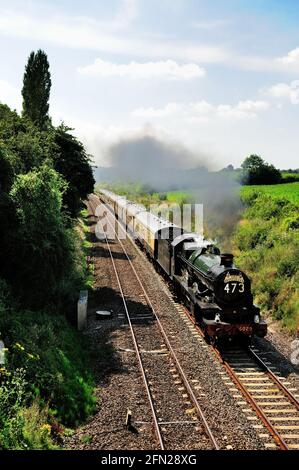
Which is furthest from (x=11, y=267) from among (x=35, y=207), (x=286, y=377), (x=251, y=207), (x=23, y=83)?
(x=23, y=83)

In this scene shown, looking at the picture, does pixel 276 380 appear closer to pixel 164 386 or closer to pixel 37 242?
pixel 164 386

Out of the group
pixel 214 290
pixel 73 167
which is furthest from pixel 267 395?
pixel 73 167

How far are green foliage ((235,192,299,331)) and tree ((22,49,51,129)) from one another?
25.4 meters

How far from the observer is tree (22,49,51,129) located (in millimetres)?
46438

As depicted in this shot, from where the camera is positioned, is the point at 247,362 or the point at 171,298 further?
the point at 171,298

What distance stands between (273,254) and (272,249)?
4.44ft

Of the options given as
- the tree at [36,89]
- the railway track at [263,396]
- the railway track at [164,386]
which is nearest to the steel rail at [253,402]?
the railway track at [263,396]

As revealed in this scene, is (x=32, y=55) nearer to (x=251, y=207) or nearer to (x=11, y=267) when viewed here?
(x=251, y=207)

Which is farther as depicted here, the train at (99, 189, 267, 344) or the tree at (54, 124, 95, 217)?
the tree at (54, 124, 95, 217)

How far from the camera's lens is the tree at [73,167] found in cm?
2703

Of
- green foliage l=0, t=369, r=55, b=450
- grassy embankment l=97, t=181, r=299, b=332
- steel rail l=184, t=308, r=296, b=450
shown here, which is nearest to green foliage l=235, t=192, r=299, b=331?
grassy embankment l=97, t=181, r=299, b=332

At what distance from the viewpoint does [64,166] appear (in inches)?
1083

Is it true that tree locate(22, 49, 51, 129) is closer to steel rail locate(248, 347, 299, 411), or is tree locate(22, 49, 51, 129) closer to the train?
the train
